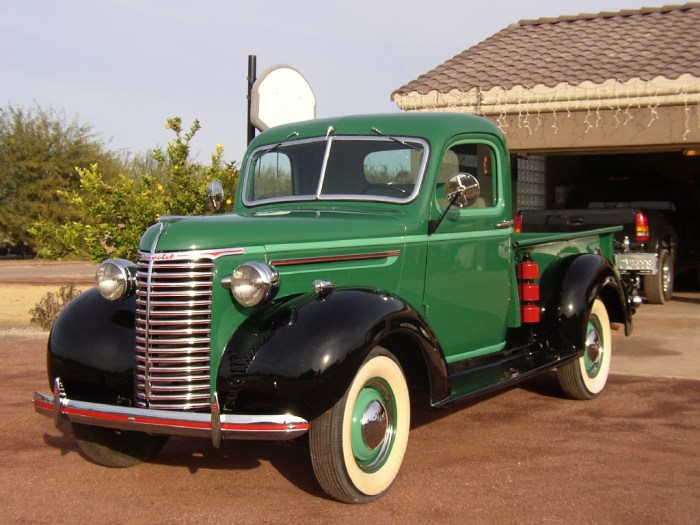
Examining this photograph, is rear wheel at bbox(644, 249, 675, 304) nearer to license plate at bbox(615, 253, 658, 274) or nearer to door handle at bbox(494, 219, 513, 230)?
license plate at bbox(615, 253, 658, 274)

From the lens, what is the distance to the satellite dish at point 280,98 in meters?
8.00

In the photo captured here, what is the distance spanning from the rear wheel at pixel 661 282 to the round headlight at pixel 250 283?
9.40 metres

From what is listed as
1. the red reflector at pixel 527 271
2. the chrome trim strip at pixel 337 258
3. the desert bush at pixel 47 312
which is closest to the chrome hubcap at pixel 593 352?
the red reflector at pixel 527 271

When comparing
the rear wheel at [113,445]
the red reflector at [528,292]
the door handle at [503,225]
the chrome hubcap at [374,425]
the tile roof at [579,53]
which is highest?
the tile roof at [579,53]

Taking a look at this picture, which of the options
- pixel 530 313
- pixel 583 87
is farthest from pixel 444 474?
pixel 583 87

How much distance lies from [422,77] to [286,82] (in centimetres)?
408

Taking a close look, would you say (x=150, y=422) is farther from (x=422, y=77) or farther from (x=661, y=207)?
(x=661, y=207)

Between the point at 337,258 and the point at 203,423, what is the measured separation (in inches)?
49.4

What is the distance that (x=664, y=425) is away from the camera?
5.87 meters

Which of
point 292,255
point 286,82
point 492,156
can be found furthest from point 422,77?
Answer: point 292,255

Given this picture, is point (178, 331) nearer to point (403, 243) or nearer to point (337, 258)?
point (337, 258)

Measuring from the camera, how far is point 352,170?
5586mm

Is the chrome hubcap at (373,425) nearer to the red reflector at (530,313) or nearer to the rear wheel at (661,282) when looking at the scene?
the red reflector at (530,313)

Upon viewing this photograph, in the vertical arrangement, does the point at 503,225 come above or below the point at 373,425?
above
